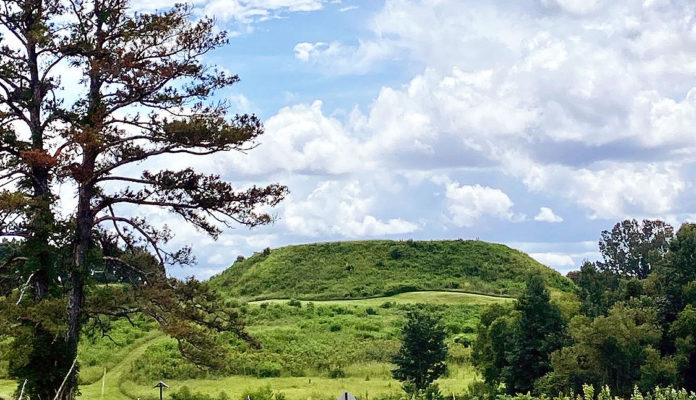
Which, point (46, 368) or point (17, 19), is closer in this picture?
point (46, 368)

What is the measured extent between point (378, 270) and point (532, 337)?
36.5 m

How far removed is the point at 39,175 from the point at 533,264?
53.7 meters

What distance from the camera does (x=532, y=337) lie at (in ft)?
85.3

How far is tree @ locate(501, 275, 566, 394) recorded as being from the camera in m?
25.8

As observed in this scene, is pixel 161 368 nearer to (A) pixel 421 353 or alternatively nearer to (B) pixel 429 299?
(A) pixel 421 353

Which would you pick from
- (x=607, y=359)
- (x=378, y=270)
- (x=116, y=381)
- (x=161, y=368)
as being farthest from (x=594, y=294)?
(x=378, y=270)

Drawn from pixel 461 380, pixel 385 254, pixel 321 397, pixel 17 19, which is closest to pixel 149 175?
pixel 17 19

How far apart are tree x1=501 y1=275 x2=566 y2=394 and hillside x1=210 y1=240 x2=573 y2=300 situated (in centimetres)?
2900

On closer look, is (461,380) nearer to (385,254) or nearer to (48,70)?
(48,70)

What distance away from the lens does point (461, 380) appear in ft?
105

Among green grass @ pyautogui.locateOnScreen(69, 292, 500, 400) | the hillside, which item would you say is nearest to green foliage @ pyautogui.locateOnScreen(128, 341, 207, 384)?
green grass @ pyautogui.locateOnScreen(69, 292, 500, 400)

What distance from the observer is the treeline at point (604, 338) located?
2375 cm

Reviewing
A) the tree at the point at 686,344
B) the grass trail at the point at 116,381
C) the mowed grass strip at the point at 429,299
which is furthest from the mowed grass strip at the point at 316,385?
the mowed grass strip at the point at 429,299

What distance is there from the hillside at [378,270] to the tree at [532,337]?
29002 mm
